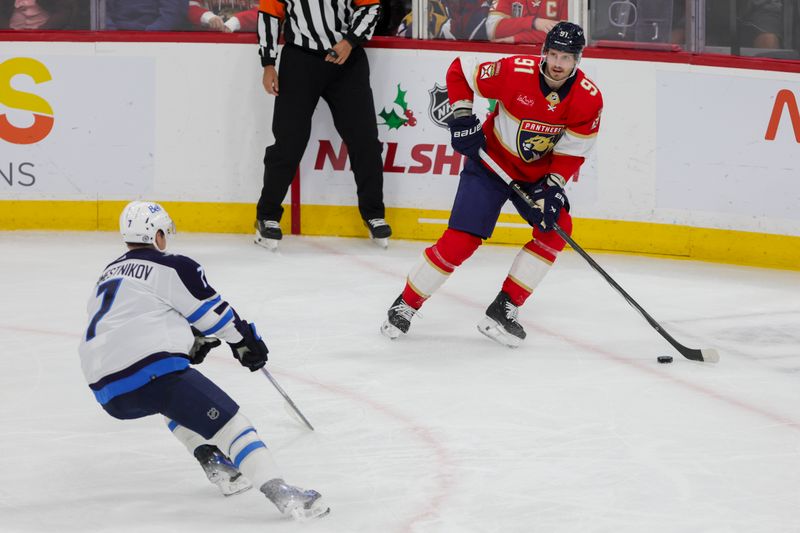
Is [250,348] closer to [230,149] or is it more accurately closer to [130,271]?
[130,271]

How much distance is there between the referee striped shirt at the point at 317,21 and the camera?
5.85 metres

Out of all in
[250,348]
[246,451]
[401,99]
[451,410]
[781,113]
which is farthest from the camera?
[401,99]

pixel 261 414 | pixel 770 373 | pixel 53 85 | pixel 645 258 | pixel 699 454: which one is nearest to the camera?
pixel 699 454

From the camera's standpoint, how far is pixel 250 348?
3131mm

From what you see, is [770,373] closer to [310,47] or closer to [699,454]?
[699,454]

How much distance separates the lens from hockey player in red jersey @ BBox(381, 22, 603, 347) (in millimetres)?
4391

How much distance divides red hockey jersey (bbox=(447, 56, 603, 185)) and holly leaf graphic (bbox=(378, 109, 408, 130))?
156 cm

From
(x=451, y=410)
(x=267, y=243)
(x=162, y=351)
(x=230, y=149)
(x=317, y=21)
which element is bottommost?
(x=451, y=410)

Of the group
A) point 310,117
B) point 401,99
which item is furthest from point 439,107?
point 310,117

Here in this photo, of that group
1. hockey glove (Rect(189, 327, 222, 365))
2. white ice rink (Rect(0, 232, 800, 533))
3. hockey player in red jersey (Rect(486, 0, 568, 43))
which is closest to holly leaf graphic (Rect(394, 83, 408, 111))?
hockey player in red jersey (Rect(486, 0, 568, 43))

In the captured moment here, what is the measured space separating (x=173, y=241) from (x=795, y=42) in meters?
2.78

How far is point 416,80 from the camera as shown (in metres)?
6.07

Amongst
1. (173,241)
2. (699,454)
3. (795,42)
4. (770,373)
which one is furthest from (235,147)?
(699,454)

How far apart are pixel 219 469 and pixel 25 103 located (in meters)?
3.59
